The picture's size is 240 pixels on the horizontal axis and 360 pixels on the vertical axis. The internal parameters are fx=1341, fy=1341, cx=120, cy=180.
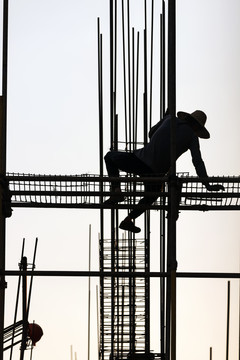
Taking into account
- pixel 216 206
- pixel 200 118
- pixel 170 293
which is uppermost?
pixel 200 118

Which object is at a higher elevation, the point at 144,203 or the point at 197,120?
the point at 197,120

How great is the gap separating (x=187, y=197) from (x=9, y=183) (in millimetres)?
1286

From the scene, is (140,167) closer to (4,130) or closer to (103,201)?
(103,201)

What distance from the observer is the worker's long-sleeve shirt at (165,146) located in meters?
9.72

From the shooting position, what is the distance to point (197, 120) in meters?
10.0

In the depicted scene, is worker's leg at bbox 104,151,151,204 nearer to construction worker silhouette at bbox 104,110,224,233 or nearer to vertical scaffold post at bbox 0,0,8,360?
construction worker silhouette at bbox 104,110,224,233

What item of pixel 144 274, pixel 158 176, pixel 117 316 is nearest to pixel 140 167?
pixel 158 176

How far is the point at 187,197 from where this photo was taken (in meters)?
9.69

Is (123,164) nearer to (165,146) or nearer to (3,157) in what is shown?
(165,146)

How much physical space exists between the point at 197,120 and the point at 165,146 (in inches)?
15.8

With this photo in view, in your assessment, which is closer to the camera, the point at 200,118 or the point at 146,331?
the point at 200,118

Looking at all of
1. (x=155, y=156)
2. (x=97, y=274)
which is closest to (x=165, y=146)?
(x=155, y=156)

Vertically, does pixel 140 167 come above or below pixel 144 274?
above

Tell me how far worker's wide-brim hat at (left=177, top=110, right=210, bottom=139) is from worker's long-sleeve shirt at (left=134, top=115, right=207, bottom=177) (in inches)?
7.7
